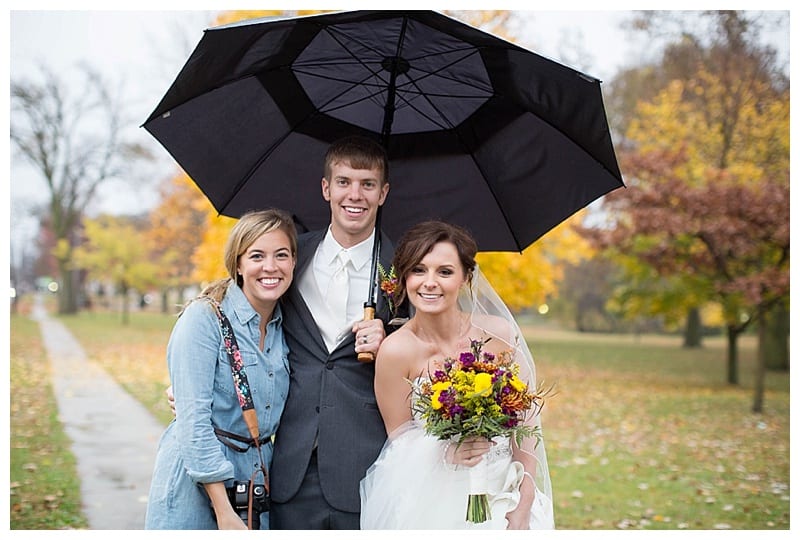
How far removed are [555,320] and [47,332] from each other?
31.6m

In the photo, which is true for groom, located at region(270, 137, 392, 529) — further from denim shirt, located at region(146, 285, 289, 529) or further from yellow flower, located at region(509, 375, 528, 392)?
yellow flower, located at region(509, 375, 528, 392)

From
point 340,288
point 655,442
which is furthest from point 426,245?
point 655,442

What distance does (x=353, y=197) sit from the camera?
3662 mm

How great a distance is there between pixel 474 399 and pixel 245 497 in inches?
39.6

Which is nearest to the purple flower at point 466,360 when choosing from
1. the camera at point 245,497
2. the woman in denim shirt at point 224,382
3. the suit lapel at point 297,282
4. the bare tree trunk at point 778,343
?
the suit lapel at point 297,282

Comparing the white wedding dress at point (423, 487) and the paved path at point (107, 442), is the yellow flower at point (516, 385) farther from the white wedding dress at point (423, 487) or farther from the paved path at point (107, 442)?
the paved path at point (107, 442)

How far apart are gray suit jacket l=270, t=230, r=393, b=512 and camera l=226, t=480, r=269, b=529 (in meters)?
0.15

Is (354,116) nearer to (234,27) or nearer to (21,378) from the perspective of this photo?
(234,27)

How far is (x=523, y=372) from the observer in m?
3.53

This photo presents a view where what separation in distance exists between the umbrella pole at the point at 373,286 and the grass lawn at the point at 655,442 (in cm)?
440

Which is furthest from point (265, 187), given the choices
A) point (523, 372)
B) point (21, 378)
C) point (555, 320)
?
point (555, 320)

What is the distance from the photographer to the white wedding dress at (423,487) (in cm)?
341

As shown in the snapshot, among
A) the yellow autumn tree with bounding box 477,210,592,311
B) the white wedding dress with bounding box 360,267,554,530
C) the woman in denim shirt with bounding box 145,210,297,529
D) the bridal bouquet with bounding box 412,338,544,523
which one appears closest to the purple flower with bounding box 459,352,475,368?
the bridal bouquet with bounding box 412,338,544,523

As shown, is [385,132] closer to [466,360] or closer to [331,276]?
[331,276]
